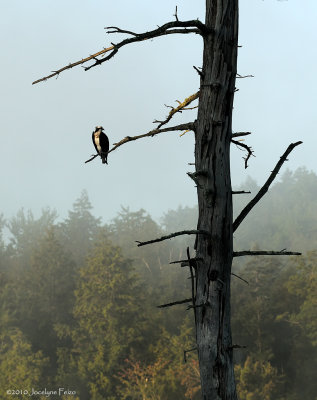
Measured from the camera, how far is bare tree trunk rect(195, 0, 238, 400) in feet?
12.1

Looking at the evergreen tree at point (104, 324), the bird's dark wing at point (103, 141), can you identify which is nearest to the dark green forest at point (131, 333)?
the evergreen tree at point (104, 324)

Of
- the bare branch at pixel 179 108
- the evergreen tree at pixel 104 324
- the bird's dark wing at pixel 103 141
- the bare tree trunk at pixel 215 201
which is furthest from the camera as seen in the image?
the evergreen tree at pixel 104 324

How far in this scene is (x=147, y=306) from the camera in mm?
45781

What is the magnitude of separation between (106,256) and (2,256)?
35292 millimetres

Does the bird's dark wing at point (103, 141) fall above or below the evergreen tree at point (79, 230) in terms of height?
below

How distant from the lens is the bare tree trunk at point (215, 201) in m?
3.68

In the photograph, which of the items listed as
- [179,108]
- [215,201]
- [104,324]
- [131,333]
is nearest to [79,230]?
[104,324]

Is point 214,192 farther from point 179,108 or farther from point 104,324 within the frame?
point 104,324

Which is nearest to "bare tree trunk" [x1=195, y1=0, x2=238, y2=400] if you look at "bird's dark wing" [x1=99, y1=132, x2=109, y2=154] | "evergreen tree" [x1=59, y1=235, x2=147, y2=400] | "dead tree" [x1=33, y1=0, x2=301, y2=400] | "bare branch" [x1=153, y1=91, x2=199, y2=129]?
"dead tree" [x1=33, y1=0, x2=301, y2=400]

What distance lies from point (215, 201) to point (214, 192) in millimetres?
75

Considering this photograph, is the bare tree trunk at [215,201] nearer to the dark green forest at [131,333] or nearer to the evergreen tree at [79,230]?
the dark green forest at [131,333]

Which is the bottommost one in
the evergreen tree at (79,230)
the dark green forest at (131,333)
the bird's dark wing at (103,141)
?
the dark green forest at (131,333)

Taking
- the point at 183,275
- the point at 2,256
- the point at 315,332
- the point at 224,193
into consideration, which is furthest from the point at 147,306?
the point at 224,193

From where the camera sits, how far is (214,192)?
12.7 feet
